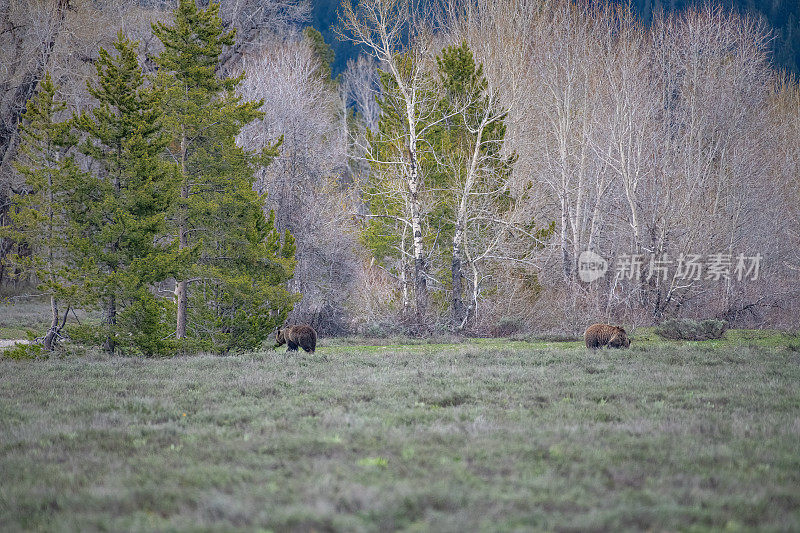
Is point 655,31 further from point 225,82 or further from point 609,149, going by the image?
point 225,82

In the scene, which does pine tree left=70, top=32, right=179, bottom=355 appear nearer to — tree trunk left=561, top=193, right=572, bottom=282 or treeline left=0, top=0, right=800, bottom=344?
treeline left=0, top=0, right=800, bottom=344

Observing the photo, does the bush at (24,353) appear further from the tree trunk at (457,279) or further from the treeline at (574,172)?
the tree trunk at (457,279)

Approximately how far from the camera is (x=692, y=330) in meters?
23.9

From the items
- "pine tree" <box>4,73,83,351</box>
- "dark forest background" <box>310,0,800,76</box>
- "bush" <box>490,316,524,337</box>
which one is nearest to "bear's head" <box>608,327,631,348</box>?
"bush" <box>490,316,524,337</box>

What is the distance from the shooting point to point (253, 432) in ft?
31.4

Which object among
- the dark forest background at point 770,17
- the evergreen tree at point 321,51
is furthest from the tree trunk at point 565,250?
the dark forest background at point 770,17

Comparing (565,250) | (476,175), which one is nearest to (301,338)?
(476,175)

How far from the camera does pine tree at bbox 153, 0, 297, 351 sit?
67.0 feet

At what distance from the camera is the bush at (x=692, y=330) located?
78.2 ft

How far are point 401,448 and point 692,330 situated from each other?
61.3 ft

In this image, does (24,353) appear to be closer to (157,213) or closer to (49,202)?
(49,202)

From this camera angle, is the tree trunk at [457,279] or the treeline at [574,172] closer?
the tree trunk at [457,279]

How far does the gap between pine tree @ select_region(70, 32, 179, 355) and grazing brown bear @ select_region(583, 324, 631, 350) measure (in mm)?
12493

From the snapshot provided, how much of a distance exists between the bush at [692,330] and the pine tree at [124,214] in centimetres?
1751
